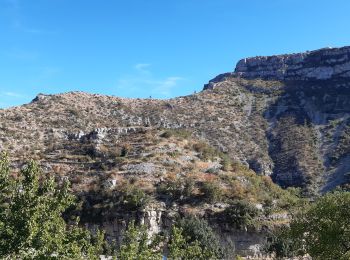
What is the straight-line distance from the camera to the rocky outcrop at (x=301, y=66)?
138 metres

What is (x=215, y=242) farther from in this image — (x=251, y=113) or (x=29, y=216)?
(x=251, y=113)

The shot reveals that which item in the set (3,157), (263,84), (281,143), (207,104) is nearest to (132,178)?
(3,157)

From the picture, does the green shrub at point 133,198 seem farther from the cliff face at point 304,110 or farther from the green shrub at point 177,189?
the cliff face at point 304,110

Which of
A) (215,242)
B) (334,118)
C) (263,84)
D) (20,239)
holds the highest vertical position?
(263,84)

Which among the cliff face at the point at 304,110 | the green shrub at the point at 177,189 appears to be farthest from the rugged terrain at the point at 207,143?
the cliff face at the point at 304,110

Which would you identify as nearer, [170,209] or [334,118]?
[170,209]

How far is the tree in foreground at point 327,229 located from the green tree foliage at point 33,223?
57.9 feet

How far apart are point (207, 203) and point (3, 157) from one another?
139 feet

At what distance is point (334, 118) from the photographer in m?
118

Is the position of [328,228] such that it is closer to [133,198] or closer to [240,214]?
[240,214]

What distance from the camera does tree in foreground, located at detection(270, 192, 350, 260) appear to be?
3117 cm

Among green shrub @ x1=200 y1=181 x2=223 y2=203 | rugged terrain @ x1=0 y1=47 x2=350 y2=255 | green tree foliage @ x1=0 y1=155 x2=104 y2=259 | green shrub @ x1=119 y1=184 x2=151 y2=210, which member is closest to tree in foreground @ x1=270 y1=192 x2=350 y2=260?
green tree foliage @ x1=0 y1=155 x2=104 y2=259

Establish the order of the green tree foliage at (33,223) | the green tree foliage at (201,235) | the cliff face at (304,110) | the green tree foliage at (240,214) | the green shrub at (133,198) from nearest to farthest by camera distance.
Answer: the green tree foliage at (33,223), the green tree foliage at (201,235), the green tree foliage at (240,214), the green shrub at (133,198), the cliff face at (304,110)

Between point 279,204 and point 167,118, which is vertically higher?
point 167,118
